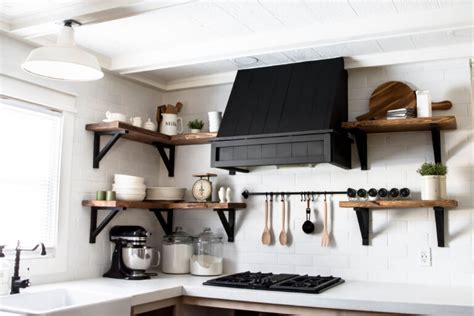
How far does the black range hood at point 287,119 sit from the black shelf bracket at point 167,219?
79cm

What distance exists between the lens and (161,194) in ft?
12.0

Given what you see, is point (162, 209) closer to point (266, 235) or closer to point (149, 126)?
point (149, 126)

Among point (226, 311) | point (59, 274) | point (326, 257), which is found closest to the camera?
point (59, 274)

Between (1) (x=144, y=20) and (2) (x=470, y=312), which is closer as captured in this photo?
(2) (x=470, y=312)

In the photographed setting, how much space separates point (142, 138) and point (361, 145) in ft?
5.22

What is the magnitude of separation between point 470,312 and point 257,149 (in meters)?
1.50

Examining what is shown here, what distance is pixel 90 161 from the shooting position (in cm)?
337

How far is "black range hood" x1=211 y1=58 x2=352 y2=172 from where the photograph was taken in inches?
117

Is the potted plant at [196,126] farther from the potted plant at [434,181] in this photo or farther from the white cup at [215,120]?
the potted plant at [434,181]

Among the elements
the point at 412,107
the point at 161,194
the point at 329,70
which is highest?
the point at 329,70

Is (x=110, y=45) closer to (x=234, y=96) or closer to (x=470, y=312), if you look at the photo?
(x=234, y=96)

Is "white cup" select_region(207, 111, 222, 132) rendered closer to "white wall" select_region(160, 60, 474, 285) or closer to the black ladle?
"white wall" select_region(160, 60, 474, 285)

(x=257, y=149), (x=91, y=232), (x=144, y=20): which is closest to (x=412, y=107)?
(x=257, y=149)

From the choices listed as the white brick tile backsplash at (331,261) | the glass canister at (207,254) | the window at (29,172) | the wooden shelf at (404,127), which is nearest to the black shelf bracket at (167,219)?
the glass canister at (207,254)
